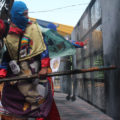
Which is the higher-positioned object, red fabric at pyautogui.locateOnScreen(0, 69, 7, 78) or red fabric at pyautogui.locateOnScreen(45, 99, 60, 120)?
red fabric at pyautogui.locateOnScreen(0, 69, 7, 78)

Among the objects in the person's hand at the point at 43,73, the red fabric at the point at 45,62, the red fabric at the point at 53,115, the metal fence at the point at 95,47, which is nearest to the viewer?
the person's hand at the point at 43,73

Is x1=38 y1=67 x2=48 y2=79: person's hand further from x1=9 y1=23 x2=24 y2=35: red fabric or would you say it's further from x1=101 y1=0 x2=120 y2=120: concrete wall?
x1=101 y1=0 x2=120 y2=120: concrete wall

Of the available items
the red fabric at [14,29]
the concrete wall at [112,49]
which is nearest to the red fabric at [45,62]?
the red fabric at [14,29]

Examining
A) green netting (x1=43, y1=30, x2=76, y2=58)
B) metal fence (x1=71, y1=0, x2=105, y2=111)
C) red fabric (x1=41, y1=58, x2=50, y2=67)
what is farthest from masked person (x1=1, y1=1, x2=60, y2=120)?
metal fence (x1=71, y1=0, x2=105, y2=111)

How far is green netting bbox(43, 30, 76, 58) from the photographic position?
324 centimetres

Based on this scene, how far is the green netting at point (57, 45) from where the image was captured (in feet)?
10.6

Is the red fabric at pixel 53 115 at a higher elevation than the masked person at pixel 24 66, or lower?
lower

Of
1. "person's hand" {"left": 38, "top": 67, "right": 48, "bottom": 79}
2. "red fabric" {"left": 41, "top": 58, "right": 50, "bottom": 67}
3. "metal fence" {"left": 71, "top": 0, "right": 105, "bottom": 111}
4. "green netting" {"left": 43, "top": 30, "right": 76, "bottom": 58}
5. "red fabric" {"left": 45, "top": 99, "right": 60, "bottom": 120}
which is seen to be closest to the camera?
"person's hand" {"left": 38, "top": 67, "right": 48, "bottom": 79}

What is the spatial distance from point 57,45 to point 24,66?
0.78 m

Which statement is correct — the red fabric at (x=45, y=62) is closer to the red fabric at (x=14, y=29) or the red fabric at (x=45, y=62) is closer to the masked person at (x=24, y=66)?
the masked person at (x=24, y=66)

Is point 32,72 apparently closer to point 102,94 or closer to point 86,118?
point 102,94

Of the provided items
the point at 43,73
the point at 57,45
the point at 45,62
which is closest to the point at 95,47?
the point at 57,45

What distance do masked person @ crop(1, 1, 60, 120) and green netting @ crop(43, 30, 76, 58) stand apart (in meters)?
0.50

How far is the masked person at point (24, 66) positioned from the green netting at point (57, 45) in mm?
503
